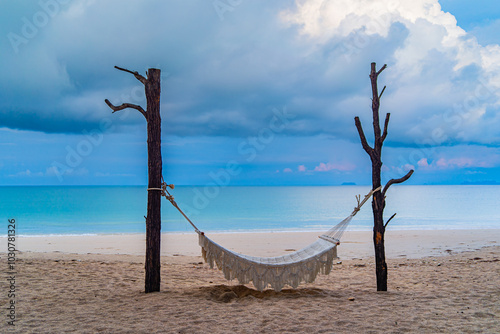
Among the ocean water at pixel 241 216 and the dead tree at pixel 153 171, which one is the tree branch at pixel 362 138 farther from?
the ocean water at pixel 241 216

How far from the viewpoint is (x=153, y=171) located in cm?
418

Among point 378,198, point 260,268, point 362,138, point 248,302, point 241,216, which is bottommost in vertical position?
point 248,302

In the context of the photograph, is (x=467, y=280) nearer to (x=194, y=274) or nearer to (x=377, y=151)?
(x=377, y=151)

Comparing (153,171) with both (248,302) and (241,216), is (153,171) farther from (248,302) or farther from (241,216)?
(241,216)

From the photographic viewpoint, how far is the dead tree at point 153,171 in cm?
413

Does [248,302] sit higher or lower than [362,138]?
lower

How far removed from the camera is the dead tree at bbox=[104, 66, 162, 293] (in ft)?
13.5

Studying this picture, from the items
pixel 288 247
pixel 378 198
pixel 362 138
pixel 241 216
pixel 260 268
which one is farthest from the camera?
pixel 241 216

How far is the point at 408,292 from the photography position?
4301 millimetres

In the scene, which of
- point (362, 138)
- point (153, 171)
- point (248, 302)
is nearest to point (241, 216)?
point (362, 138)

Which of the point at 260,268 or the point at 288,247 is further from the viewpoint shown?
the point at 288,247

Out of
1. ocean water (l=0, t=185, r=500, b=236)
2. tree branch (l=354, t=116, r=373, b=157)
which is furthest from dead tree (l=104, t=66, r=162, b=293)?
ocean water (l=0, t=185, r=500, b=236)

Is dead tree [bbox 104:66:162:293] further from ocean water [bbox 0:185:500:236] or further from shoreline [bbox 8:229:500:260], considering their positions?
ocean water [bbox 0:185:500:236]

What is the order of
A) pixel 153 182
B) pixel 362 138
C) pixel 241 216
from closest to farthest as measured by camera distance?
pixel 153 182, pixel 362 138, pixel 241 216
